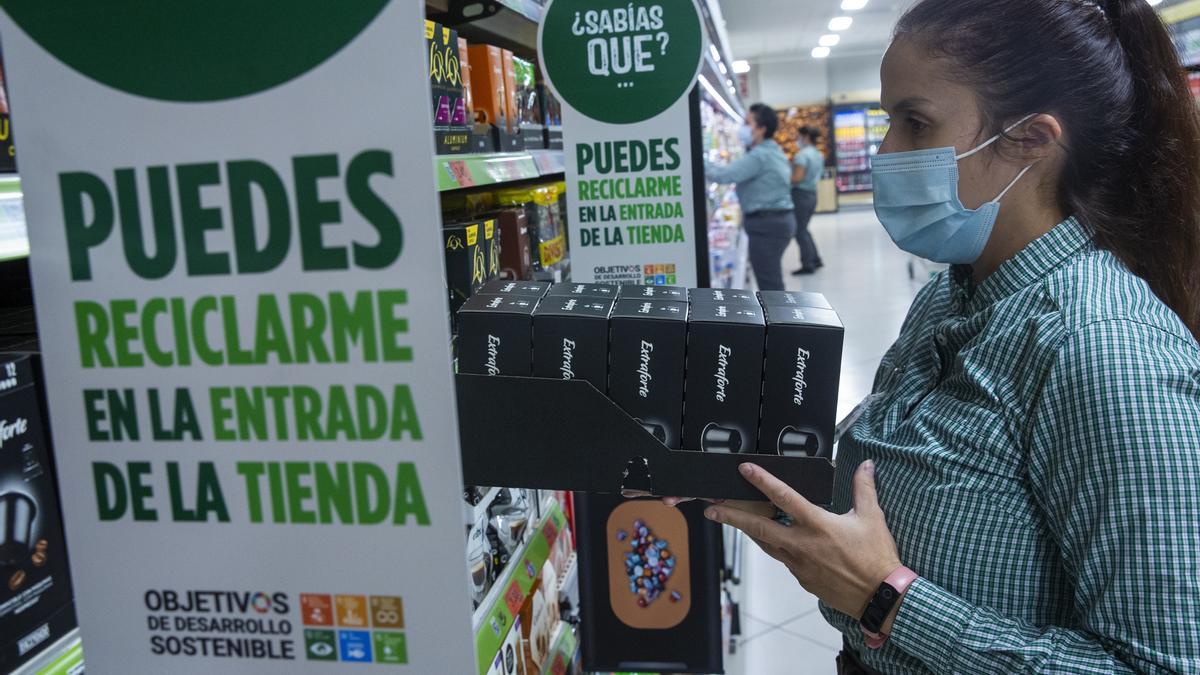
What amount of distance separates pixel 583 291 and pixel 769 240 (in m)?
6.30

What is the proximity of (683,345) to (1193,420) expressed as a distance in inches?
21.2

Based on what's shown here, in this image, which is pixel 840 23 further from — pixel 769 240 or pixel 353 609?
pixel 353 609

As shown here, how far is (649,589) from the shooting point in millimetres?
2297

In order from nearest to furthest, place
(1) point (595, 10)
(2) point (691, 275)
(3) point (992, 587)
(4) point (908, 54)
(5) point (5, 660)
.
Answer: (5) point (5, 660) → (3) point (992, 587) → (4) point (908, 54) → (1) point (595, 10) → (2) point (691, 275)

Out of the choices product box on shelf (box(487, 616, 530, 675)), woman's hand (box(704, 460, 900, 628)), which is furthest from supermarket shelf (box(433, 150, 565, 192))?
product box on shelf (box(487, 616, 530, 675))

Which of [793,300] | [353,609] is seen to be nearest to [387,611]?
[353,609]

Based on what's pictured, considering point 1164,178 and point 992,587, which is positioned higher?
point 1164,178

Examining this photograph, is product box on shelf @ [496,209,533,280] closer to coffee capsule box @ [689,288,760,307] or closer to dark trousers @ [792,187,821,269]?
coffee capsule box @ [689,288,760,307]

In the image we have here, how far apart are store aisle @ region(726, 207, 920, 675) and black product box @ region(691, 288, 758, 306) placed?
205 cm

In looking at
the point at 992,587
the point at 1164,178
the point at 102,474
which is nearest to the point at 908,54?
the point at 1164,178

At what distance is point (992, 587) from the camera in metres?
1.10

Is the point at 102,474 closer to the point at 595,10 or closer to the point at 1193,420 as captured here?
the point at 1193,420

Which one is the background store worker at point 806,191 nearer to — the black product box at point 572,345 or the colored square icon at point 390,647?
the black product box at point 572,345

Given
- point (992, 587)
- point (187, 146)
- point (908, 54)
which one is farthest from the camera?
point (908, 54)
